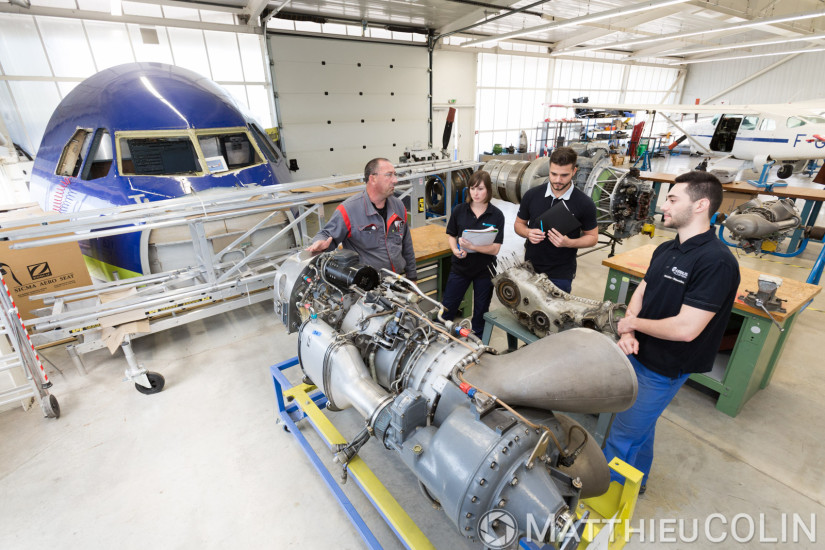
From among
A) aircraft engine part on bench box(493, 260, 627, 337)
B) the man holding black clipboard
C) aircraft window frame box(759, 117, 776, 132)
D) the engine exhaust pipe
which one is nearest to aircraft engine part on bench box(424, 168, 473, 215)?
the man holding black clipboard

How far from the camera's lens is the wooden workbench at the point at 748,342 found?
2.80m

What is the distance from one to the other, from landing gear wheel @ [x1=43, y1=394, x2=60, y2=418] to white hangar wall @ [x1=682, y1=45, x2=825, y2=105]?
1105 inches

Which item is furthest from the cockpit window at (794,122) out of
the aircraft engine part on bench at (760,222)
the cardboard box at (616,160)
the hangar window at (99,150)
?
the hangar window at (99,150)

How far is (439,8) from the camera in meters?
9.33

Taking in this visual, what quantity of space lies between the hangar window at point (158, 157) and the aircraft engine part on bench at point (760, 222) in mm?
6657

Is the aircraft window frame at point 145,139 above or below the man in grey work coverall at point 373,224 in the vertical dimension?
above

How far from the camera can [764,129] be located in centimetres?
1230

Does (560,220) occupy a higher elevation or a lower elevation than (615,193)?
higher

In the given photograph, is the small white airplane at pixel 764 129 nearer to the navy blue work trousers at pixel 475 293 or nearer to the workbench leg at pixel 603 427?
the navy blue work trousers at pixel 475 293

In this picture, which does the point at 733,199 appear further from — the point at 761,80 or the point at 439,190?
the point at 761,80

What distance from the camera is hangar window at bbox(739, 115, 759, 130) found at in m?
12.6

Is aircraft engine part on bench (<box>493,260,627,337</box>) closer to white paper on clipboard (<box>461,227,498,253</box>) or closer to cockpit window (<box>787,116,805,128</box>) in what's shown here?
white paper on clipboard (<box>461,227,498,253</box>)

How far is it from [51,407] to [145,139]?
2941 millimetres

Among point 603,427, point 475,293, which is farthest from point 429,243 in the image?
point 603,427
